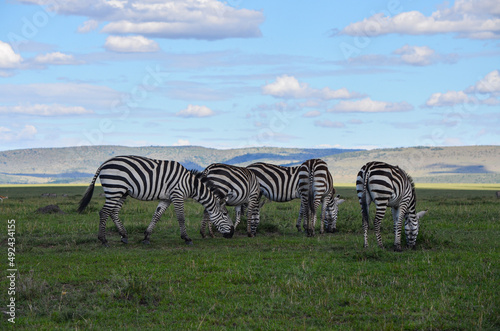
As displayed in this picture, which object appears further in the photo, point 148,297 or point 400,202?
point 400,202

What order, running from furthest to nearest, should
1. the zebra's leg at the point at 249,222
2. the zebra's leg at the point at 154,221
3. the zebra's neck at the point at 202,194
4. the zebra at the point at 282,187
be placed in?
the zebra at the point at 282,187, the zebra's leg at the point at 249,222, the zebra's neck at the point at 202,194, the zebra's leg at the point at 154,221

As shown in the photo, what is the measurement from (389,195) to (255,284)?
5.42 meters

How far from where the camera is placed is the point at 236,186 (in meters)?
17.2

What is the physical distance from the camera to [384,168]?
14156mm

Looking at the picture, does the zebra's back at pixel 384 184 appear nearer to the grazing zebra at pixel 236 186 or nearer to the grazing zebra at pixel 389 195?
the grazing zebra at pixel 389 195

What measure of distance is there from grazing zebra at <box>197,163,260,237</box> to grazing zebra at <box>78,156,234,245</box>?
0.72 m

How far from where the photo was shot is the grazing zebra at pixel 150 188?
15.3 m

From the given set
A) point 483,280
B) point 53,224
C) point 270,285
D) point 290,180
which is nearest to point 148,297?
point 270,285

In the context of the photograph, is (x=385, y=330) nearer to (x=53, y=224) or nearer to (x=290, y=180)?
(x=290, y=180)

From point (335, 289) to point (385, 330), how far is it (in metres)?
2.12

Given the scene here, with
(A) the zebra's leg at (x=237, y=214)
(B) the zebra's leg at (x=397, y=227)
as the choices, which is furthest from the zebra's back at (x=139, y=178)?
(B) the zebra's leg at (x=397, y=227)

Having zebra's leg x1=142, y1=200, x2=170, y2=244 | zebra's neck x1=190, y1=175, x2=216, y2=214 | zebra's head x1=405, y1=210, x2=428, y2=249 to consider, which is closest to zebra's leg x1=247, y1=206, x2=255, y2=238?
zebra's neck x1=190, y1=175, x2=216, y2=214

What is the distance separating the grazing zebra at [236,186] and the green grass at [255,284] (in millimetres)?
1358

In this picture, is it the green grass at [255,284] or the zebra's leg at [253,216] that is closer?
the green grass at [255,284]
